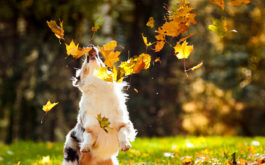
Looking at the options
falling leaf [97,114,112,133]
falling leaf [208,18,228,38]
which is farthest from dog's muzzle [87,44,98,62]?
falling leaf [208,18,228,38]

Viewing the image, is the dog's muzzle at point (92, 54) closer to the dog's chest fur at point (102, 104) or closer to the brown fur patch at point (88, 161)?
the dog's chest fur at point (102, 104)

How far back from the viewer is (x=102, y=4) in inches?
401

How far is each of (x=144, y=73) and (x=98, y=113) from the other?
10233 millimetres

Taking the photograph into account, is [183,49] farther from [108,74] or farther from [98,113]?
[98,113]

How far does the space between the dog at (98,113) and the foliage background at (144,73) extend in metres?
6.86

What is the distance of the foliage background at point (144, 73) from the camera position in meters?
11.5

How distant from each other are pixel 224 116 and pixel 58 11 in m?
9.04

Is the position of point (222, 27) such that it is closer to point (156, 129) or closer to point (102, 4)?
point (102, 4)

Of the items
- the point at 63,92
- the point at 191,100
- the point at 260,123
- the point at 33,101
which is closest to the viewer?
the point at 33,101

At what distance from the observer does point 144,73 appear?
1334 cm

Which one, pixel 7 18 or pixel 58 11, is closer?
pixel 58 11

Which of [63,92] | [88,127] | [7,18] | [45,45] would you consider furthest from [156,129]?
[88,127]

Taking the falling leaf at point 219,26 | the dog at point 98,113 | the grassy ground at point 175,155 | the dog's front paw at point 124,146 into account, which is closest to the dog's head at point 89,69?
the dog at point 98,113

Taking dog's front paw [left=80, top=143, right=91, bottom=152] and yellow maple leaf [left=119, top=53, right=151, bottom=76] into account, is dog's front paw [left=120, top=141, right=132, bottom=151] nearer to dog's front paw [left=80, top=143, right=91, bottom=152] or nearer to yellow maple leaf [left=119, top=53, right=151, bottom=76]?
→ dog's front paw [left=80, top=143, right=91, bottom=152]
